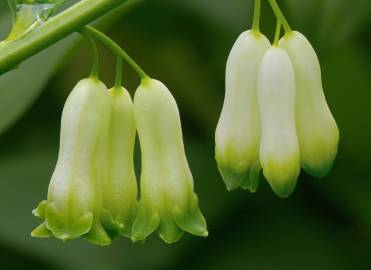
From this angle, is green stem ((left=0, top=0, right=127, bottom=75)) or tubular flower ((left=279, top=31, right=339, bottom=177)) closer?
green stem ((left=0, top=0, right=127, bottom=75))

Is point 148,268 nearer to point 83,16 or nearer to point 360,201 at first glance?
point 360,201

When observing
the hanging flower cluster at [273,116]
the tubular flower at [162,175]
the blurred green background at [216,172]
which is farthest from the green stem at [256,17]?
the blurred green background at [216,172]

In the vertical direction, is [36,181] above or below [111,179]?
below

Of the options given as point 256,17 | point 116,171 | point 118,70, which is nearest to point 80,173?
point 116,171

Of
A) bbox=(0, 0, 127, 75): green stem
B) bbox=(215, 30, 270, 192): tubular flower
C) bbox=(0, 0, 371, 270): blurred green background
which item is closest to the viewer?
bbox=(0, 0, 127, 75): green stem

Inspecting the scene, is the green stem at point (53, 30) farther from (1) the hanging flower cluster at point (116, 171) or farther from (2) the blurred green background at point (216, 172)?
(2) the blurred green background at point (216, 172)

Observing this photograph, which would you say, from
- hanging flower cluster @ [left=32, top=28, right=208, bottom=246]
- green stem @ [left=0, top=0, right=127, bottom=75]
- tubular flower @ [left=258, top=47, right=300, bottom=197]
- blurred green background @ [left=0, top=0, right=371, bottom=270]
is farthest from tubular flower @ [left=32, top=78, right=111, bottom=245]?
blurred green background @ [left=0, top=0, right=371, bottom=270]

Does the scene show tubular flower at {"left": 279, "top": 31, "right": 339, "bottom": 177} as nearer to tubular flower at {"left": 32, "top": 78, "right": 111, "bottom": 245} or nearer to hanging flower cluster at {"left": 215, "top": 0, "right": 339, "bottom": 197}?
hanging flower cluster at {"left": 215, "top": 0, "right": 339, "bottom": 197}

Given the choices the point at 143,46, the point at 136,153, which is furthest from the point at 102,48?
the point at 136,153
